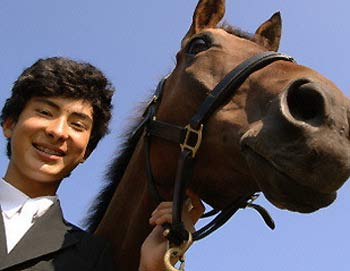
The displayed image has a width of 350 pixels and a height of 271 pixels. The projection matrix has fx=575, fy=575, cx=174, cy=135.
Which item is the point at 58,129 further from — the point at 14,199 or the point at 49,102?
the point at 14,199

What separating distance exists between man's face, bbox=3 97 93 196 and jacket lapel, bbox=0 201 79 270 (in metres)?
0.22

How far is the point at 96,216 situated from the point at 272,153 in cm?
234

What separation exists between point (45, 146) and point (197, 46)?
1316 millimetres

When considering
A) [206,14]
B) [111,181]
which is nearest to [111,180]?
[111,181]

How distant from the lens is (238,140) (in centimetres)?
346

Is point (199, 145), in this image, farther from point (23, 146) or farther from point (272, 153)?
point (23, 146)

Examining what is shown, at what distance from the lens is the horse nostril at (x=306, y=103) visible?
2973 mm

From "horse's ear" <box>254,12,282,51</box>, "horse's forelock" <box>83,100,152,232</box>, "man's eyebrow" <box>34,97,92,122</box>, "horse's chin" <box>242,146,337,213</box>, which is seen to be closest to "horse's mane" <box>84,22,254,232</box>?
"horse's forelock" <box>83,100,152,232</box>

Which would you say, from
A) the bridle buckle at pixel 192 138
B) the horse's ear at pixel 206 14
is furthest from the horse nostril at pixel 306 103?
the horse's ear at pixel 206 14

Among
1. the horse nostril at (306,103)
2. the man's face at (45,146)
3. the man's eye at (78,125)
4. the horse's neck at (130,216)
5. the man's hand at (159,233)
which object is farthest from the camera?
the man's eye at (78,125)

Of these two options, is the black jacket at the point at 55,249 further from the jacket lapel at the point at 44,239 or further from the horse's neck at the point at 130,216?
the horse's neck at the point at 130,216

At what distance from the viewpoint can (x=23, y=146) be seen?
4.11 meters

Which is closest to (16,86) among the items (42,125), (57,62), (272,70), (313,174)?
(57,62)

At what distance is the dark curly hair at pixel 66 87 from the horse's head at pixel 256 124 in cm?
70
